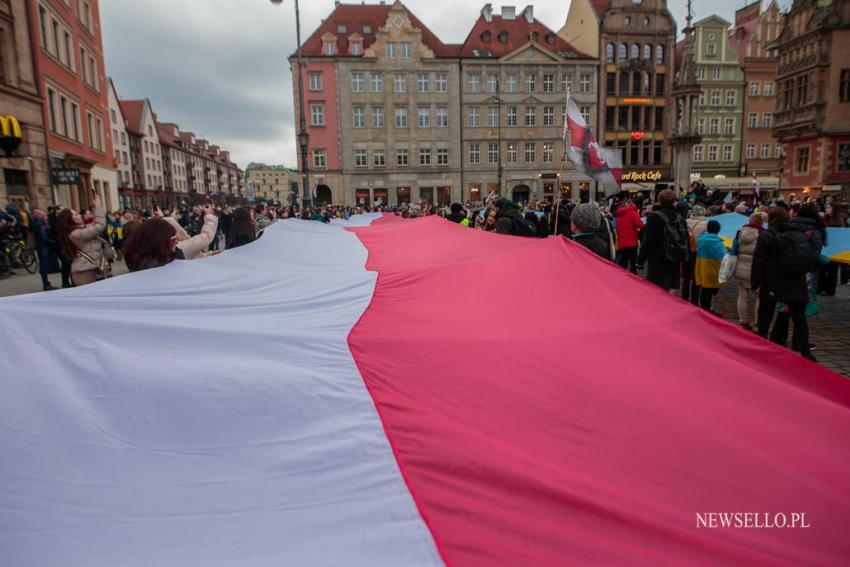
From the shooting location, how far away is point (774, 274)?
674 cm

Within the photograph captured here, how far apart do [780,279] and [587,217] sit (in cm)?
A: 276

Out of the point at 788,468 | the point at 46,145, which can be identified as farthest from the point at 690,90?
the point at 788,468

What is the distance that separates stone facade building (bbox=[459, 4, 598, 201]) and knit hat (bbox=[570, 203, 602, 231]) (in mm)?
45494

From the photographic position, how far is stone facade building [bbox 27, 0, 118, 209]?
23656 mm

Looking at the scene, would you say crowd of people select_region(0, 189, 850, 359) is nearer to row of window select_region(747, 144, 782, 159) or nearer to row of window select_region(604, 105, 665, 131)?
row of window select_region(604, 105, 665, 131)

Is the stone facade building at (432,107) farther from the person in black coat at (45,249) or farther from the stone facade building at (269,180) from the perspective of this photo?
the stone facade building at (269,180)

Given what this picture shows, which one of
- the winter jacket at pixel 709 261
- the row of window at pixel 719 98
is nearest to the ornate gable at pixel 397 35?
the row of window at pixel 719 98

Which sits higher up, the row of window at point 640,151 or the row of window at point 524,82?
the row of window at point 524,82

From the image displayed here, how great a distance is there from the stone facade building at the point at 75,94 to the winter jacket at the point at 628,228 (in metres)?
19.7

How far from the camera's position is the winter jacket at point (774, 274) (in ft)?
21.7

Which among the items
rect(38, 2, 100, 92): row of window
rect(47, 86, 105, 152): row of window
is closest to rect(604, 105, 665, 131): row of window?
rect(38, 2, 100, 92): row of window

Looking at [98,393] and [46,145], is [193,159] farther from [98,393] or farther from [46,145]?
[98,393]

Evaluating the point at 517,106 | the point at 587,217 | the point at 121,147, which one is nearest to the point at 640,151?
the point at 517,106

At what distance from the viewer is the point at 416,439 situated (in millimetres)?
2223
